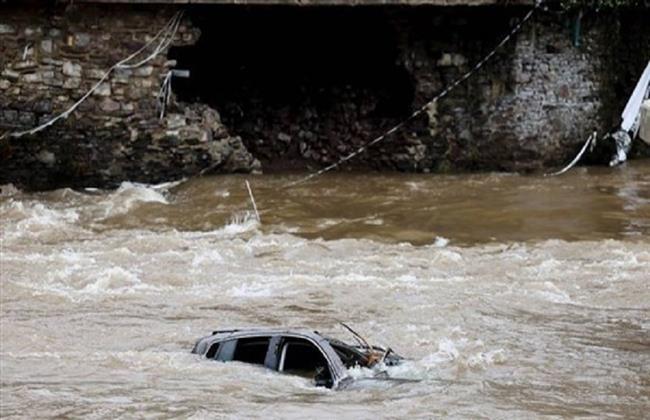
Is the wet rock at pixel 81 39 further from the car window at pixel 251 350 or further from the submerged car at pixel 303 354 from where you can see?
the car window at pixel 251 350

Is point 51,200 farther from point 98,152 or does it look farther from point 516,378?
point 516,378

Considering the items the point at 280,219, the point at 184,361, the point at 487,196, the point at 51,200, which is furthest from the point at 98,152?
the point at 184,361

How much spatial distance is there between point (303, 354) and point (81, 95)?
332 inches

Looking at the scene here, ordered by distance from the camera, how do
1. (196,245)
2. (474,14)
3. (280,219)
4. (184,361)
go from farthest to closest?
(474,14) < (280,219) < (196,245) < (184,361)

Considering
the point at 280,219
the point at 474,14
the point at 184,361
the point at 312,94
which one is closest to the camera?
the point at 184,361

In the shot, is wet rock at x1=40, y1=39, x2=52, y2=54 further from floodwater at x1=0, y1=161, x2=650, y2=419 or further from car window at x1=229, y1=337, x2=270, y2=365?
car window at x1=229, y1=337, x2=270, y2=365

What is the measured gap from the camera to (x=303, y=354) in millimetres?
9070

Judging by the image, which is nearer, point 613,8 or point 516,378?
point 516,378

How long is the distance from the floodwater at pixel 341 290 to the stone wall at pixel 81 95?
47 centimetres

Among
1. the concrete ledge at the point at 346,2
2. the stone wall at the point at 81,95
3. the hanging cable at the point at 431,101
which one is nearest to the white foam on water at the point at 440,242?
the hanging cable at the point at 431,101

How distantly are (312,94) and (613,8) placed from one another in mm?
4326

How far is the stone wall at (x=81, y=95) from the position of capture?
16484mm

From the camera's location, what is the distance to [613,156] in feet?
60.3

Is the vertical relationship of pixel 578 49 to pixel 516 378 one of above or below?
above
